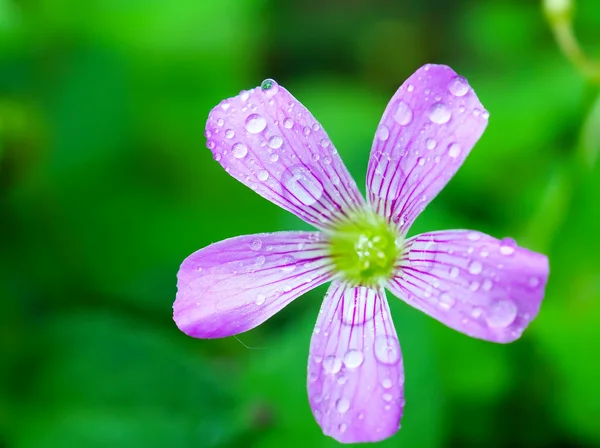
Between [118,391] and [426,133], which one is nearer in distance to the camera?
[426,133]

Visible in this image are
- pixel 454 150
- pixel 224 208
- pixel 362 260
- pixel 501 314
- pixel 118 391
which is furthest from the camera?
pixel 224 208

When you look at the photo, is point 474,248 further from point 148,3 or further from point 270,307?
point 148,3

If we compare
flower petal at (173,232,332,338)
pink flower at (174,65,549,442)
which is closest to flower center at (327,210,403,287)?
pink flower at (174,65,549,442)

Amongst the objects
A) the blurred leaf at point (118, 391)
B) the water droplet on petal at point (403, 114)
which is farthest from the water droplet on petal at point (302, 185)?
the blurred leaf at point (118, 391)

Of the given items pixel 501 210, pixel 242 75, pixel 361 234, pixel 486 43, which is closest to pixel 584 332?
pixel 501 210

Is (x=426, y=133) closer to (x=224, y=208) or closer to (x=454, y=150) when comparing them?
(x=454, y=150)

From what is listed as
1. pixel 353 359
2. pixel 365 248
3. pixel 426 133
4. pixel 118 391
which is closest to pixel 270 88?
pixel 426 133

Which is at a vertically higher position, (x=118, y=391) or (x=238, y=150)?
(x=238, y=150)

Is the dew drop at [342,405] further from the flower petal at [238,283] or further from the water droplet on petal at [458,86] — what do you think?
the water droplet on petal at [458,86]
